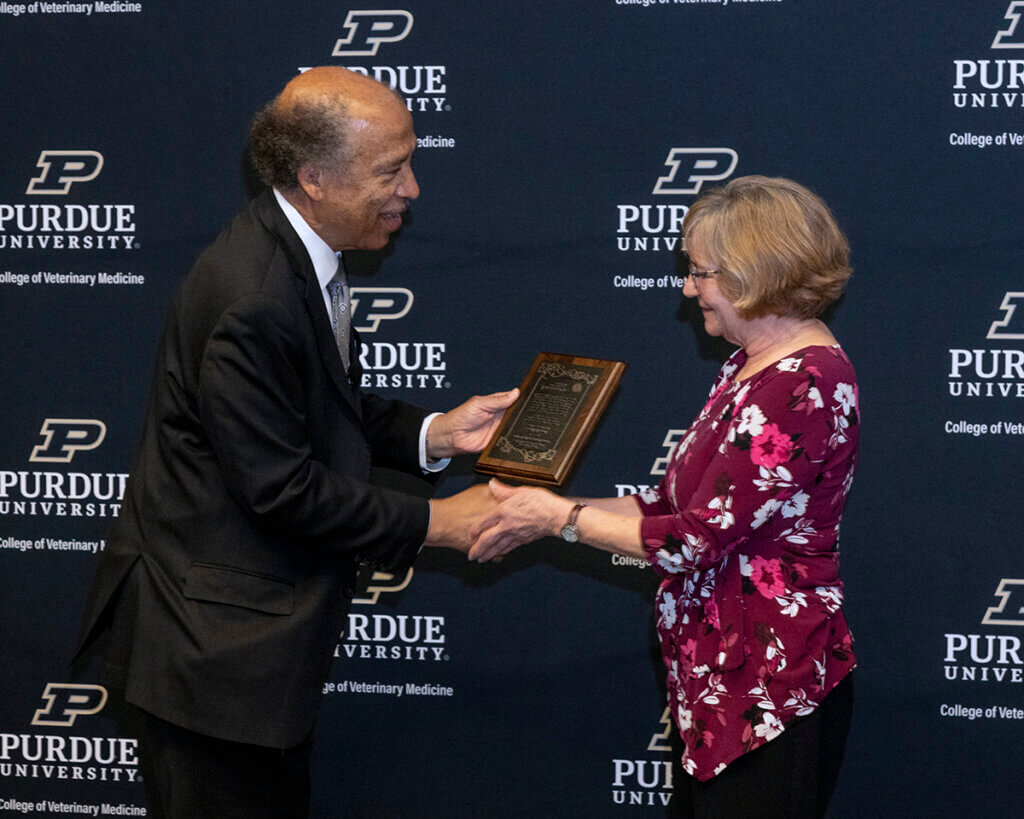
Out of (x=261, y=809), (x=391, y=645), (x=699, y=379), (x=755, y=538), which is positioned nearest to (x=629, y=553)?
(x=755, y=538)

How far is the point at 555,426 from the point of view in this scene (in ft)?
8.21

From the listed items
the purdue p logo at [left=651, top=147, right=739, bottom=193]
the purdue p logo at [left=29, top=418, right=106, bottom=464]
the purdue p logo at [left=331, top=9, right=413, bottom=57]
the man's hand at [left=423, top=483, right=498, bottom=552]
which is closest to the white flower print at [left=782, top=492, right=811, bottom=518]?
the man's hand at [left=423, top=483, right=498, bottom=552]

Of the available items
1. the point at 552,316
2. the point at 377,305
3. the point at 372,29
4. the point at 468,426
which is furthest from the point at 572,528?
the point at 372,29

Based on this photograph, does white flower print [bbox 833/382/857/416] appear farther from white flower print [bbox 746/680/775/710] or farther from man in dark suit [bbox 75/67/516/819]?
man in dark suit [bbox 75/67/516/819]

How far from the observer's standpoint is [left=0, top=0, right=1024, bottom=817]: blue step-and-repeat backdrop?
10.3 feet

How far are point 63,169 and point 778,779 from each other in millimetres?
2722

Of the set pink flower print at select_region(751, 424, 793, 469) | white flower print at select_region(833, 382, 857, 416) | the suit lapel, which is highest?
the suit lapel

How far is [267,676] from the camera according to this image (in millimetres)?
2188

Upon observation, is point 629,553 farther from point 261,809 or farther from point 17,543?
point 17,543

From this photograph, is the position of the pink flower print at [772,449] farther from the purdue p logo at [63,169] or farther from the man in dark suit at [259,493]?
the purdue p logo at [63,169]

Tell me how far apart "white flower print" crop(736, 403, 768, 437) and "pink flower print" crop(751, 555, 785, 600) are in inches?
10.3

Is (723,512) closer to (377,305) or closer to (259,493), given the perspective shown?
(259,493)

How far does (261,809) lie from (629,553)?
3.08ft

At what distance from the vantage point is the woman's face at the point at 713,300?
228cm
